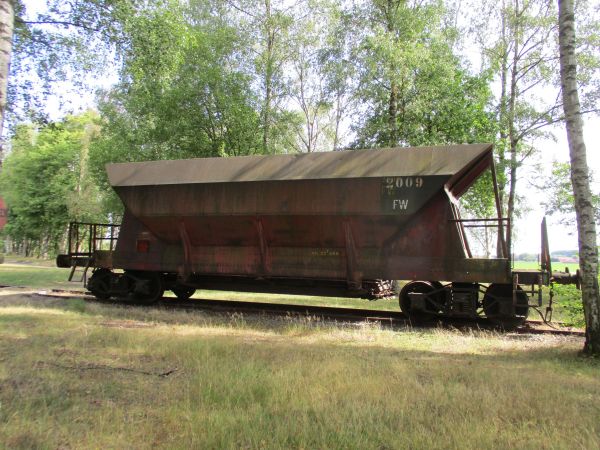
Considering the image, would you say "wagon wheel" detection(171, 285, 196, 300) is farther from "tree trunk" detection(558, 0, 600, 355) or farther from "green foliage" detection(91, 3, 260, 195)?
"tree trunk" detection(558, 0, 600, 355)

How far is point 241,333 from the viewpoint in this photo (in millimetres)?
7988

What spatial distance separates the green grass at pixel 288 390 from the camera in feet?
11.4

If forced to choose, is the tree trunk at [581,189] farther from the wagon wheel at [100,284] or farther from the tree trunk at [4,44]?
the wagon wheel at [100,284]

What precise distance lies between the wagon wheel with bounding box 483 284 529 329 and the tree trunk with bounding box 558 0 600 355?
6.20 feet

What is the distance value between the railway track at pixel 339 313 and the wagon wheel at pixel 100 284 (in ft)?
0.77

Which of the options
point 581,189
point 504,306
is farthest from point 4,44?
point 504,306

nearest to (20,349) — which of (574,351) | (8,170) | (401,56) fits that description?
(574,351)

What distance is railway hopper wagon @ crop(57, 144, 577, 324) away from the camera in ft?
29.3

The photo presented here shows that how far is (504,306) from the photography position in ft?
29.0

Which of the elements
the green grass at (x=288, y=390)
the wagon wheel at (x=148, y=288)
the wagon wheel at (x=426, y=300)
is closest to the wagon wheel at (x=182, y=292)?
the wagon wheel at (x=148, y=288)

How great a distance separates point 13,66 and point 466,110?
15.9 metres

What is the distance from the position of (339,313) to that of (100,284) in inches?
276

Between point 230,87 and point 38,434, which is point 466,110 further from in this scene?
point 38,434

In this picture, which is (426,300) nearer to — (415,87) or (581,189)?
(581,189)
